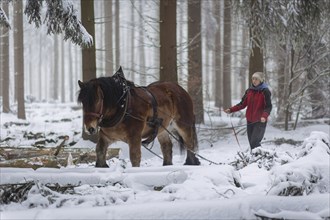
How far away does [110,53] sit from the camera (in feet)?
84.2

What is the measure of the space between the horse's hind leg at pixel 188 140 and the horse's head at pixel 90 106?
2407 millimetres

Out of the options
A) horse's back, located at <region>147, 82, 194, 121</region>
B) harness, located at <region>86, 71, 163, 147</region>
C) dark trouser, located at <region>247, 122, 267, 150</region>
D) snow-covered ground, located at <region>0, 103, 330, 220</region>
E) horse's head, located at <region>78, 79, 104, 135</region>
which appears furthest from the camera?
dark trouser, located at <region>247, 122, 267, 150</region>

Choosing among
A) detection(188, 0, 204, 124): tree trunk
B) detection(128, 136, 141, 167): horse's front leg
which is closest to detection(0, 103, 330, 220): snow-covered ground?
detection(128, 136, 141, 167): horse's front leg

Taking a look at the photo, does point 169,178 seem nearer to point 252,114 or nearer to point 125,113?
point 125,113

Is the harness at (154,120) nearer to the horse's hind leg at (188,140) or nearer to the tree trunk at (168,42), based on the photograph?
the horse's hind leg at (188,140)

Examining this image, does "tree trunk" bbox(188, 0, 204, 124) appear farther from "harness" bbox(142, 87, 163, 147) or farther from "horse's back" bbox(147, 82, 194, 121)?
"harness" bbox(142, 87, 163, 147)

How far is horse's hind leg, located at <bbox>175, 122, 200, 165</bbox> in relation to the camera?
761 cm

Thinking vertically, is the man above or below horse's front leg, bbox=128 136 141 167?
above

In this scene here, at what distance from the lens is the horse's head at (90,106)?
5.41 metres

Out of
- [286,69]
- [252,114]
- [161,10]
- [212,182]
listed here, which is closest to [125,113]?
[212,182]

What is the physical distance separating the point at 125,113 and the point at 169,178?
1984 mm

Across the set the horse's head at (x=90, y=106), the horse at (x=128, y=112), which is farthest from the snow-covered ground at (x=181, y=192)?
the horse at (x=128, y=112)

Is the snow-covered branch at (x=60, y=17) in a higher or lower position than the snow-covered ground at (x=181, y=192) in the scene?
higher

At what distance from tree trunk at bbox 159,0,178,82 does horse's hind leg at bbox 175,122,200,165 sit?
131 inches
